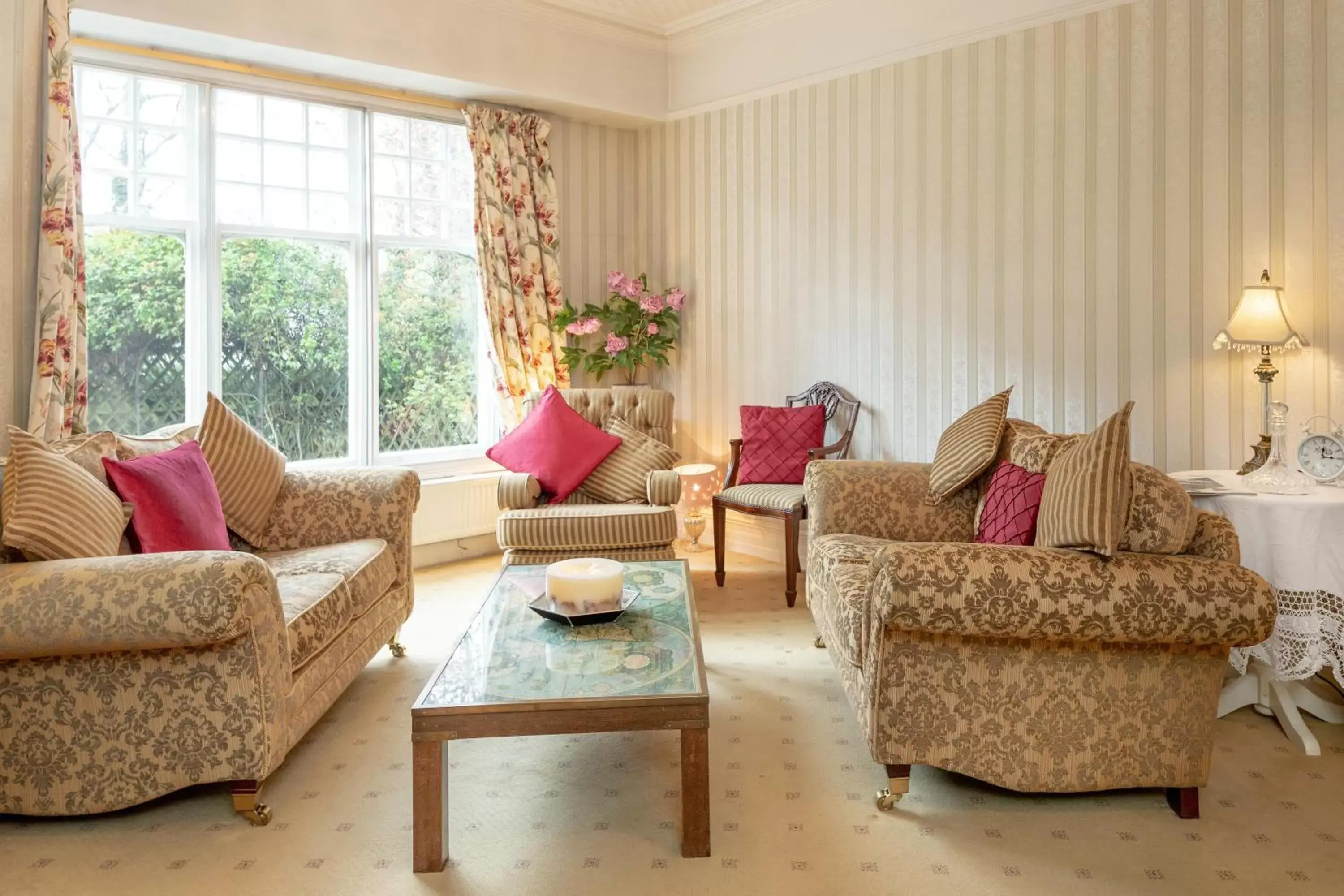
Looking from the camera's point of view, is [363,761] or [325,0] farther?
[325,0]

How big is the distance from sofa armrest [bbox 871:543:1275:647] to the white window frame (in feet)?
12.0

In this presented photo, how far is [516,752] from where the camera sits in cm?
281

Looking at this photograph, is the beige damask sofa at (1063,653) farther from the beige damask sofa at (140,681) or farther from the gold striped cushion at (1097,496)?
the beige damask sofa at (140,681)

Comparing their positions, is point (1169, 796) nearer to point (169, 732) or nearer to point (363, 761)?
point (363, 761)

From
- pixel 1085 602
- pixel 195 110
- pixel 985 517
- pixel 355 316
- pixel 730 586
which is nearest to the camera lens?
pixel 1085 602

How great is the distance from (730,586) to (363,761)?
2.41 meters

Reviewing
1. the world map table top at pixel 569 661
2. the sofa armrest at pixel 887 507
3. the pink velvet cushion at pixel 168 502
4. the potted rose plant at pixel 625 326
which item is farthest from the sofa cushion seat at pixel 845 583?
the potted rose plant at pixel 625 326

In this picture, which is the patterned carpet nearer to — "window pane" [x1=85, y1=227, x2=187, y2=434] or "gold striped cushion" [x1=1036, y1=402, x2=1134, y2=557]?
"gold striped cushion" [x1=1036, y1=402, x2=1134, y2=557]

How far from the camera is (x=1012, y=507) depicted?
2877 mm

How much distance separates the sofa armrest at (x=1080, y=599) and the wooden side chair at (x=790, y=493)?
213 centimetres

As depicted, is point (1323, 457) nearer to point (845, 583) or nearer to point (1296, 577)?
point (1296, 577)

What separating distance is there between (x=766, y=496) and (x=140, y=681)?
2.92m

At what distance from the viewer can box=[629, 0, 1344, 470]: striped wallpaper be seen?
11.6 ft

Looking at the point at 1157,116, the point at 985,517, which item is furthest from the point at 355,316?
the point at 1157,116
